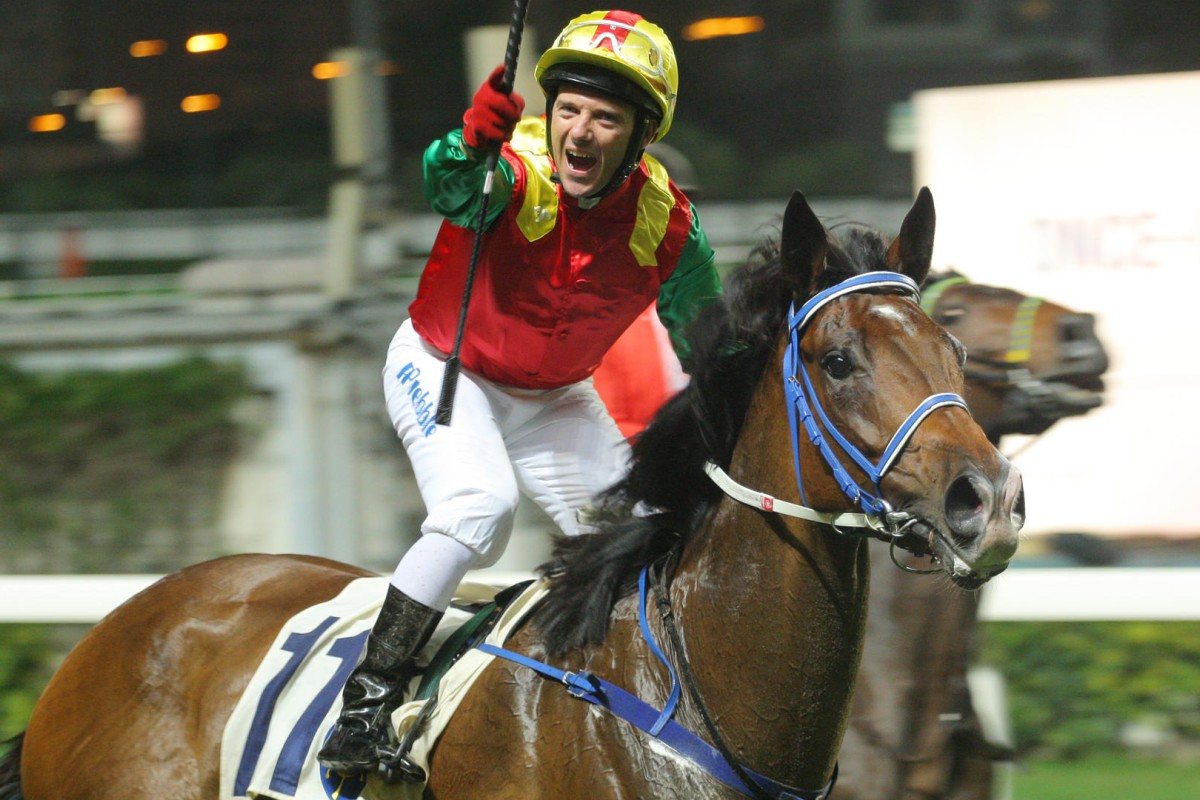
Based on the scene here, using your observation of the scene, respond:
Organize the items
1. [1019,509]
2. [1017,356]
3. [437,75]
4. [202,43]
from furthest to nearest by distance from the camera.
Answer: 1. [202,43]
2. [437,75]
3. [1017,356]
4. [1019,509]

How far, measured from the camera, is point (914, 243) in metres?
2.44

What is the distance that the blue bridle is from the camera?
83.7 inches

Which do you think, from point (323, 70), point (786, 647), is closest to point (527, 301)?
point (786, 647)

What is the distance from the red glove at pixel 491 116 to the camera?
2500 mm

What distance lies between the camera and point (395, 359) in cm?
292

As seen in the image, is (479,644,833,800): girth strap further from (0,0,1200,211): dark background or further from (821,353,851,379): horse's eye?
(0,0,1200,211): dark background

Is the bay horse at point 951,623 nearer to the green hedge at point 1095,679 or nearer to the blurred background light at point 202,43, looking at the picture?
the green hedge at point 1095,679

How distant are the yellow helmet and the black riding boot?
1057 millimetres

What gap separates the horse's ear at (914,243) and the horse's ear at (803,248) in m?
0.15

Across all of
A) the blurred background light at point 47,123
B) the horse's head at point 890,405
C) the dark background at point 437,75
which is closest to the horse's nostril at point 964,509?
the horse's head at point 890,405

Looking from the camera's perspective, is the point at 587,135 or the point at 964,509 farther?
the point at 587,135

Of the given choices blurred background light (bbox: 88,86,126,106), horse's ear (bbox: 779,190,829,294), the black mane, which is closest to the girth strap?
the black mane

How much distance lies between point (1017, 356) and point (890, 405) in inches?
66.8

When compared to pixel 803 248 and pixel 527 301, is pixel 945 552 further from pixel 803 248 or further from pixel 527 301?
pixel 527 301
